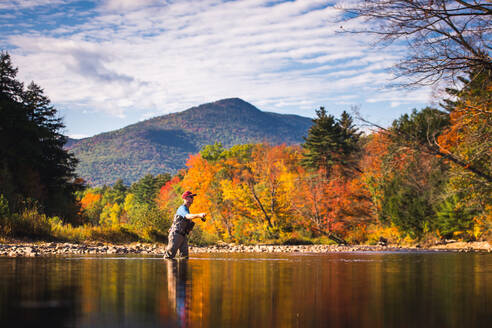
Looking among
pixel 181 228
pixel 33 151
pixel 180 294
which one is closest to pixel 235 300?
pixel 180 294

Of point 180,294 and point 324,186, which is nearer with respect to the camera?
point 180,294

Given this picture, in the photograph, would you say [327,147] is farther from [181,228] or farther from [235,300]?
[235,300]

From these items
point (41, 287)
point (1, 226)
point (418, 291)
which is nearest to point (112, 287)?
point (41, 287)

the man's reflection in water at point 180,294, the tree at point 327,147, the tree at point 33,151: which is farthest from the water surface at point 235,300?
the tree at point 327,147

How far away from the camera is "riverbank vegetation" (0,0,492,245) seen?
54.4 feet

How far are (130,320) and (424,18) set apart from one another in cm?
1025

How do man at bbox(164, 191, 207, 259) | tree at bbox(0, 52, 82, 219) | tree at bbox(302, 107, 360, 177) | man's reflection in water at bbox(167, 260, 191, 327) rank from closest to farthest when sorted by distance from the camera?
man's reflection in water at bbox(167, 260, 191, 327) → man at bbox(164, 191, 207, 259) → tree at bbox(0, 52, 82, 219) → tree at bbox(302, 107, 360, 177)

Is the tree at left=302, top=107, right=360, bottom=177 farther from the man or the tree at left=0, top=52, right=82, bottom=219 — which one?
the man

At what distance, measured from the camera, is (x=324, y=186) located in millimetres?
43812

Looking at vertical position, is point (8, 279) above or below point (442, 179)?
below

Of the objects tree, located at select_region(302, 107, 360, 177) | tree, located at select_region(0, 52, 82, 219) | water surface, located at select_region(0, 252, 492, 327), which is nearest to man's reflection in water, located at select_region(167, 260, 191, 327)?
water surface, located at select_region(0, 252, 492, 327)

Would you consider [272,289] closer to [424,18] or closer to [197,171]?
[424,18]

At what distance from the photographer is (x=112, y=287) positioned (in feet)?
22.1

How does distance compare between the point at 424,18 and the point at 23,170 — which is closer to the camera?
the point at 424,18
